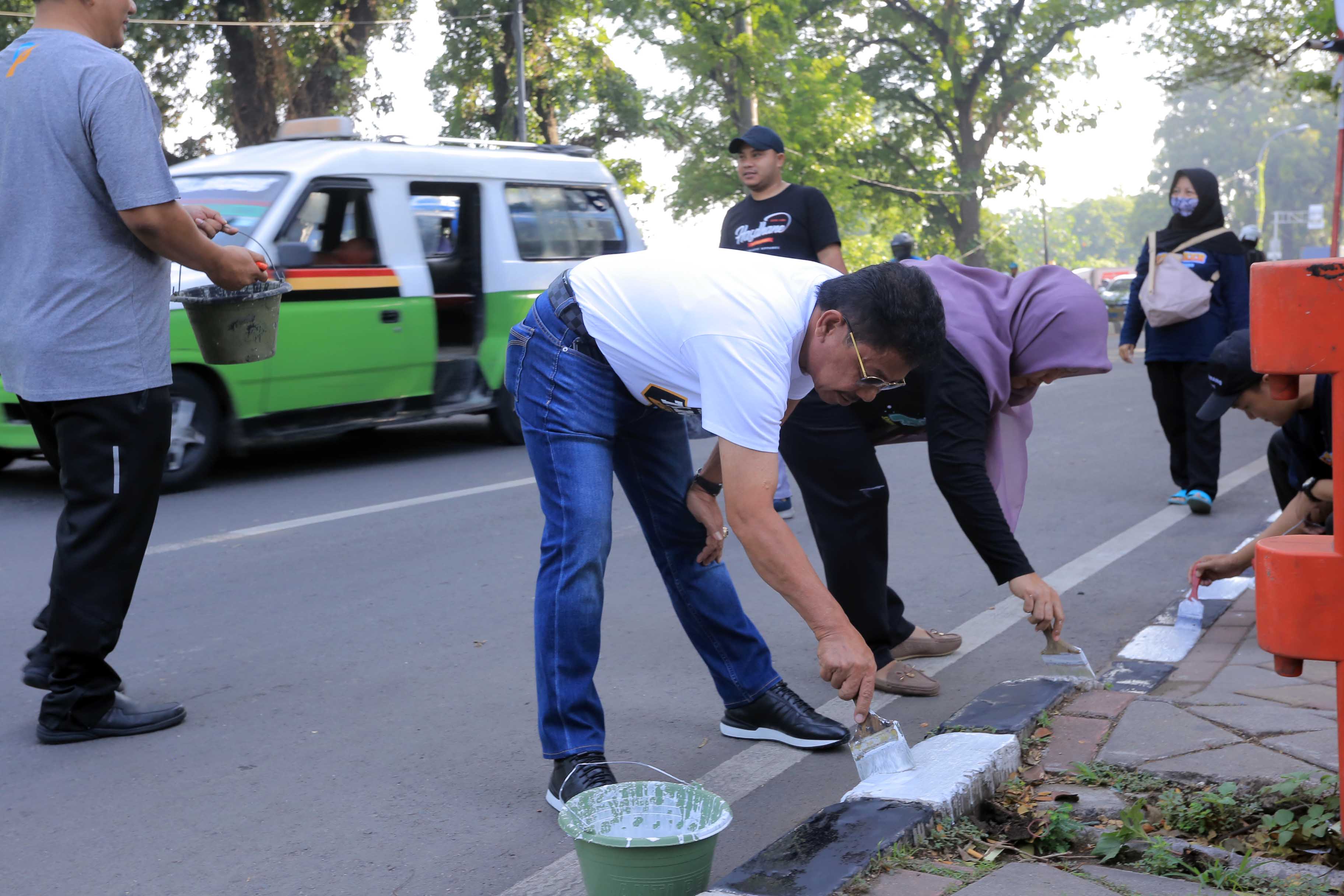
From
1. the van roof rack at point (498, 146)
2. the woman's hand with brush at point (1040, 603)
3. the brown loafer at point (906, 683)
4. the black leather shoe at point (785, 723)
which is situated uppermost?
the van roof rack at point (498, 146)

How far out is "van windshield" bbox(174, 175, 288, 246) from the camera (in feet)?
26.4

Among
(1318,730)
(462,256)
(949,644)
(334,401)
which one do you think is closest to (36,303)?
(949,644)

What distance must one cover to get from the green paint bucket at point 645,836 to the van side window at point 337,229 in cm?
624

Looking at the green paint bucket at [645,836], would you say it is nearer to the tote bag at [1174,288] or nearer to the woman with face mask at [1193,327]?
the woman with face mask at [1193,327]

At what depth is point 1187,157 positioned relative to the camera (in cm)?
11031

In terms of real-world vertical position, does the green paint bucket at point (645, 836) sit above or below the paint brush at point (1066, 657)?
above

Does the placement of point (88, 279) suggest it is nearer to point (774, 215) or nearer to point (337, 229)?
point (774, 215)

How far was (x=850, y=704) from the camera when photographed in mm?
3893

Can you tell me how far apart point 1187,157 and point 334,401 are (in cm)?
11461

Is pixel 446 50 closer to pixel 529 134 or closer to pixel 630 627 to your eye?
pixel 529 134

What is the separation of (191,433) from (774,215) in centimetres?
373

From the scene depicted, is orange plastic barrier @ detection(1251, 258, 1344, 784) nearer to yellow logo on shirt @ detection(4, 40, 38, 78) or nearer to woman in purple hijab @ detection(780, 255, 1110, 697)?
woman in purple hijab @ detection(780, 255, 1110, 697)

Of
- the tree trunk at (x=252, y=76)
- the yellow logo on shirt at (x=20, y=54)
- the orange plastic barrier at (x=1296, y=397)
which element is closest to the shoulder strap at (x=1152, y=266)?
the orange plastic barrier at (x=1296, y=397)

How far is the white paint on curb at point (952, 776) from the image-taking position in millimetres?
2721
